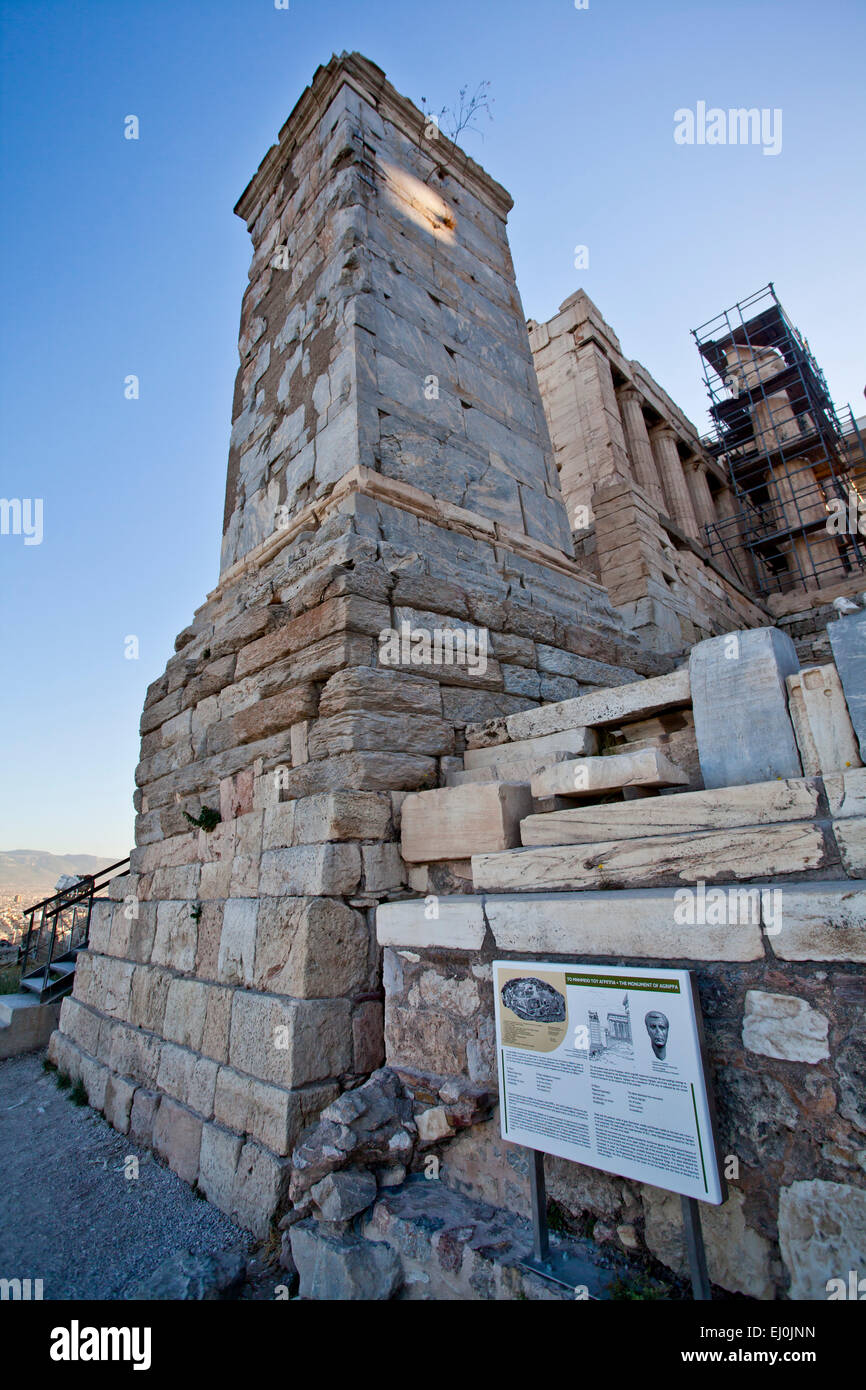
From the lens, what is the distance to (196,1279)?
2170 mm

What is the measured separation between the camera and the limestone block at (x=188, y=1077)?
3.11 m

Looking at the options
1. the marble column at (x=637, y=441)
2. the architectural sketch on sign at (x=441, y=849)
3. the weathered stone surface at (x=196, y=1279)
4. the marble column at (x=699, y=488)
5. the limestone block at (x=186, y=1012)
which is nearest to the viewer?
the architectural sketch on sign at (x=441, y=849)

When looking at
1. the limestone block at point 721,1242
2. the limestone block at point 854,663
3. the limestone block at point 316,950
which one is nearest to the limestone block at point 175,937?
the limestone block at point 316,950

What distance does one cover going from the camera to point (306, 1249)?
7.16 feet

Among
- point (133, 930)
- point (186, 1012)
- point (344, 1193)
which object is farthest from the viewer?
point (133, 930)

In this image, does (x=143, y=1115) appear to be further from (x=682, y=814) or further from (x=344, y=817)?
(x=682, y=814)

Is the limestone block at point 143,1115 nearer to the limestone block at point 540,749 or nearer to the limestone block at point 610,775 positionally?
the limestone block at point 540,749

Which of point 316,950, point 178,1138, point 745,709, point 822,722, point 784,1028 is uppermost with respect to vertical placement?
point 745,709

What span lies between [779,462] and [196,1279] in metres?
16.8

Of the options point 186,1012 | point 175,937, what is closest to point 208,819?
point 175,937

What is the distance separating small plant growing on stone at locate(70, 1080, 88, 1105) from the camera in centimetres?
439

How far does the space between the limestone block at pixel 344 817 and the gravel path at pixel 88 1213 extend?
5.11 feet

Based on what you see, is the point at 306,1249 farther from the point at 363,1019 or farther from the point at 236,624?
the point at 236,624
